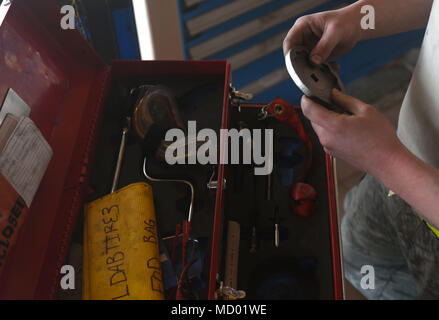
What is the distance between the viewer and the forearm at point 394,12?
68cm

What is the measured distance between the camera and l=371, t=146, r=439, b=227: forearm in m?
0.51

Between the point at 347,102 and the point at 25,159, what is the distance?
49 cm

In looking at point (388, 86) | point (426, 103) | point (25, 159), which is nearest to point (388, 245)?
point (426, 103)

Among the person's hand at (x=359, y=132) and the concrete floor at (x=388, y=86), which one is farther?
the concrete floor at (x=388, y=86)

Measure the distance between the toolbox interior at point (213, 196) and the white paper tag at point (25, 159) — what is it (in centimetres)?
12

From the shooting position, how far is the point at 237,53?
131 cm

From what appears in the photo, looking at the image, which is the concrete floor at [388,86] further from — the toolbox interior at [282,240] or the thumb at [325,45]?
the thumb at [325,45]

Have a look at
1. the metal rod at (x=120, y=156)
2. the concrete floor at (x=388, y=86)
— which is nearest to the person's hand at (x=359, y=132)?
the metal rod at (x=120, y=156)

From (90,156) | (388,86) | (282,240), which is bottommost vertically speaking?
(282,240)

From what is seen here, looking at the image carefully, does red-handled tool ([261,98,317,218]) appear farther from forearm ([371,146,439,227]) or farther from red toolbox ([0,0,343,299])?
forearm ([371,146,439,227])

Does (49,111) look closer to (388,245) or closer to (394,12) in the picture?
(394,12)

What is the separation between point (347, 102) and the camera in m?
0.58

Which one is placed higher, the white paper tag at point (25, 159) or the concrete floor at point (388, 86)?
the concrete floor at point (388, 86)

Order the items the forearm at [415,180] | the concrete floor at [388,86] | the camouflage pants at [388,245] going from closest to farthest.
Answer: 1. the forearm at [415,180]
2. the camouflage pants at [388,245]
3. the concrete floor at [388,86]
